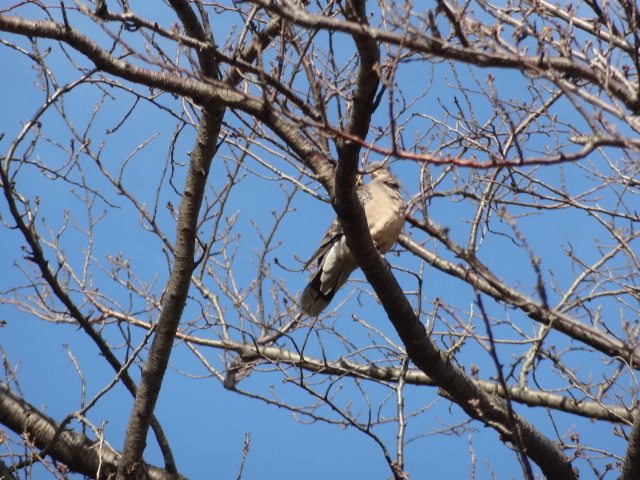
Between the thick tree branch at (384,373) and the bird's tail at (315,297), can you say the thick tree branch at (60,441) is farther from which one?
the bird's tail at (315,297)

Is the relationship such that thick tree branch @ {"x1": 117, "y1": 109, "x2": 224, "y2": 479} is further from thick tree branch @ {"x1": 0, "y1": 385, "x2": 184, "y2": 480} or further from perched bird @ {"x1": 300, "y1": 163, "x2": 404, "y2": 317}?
perched bird @ {"x1": 300, "y1": 163, "x2": 404, "y2": 317}

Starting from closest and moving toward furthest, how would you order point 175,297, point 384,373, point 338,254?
point 175,297, point 338,254, point 384,373

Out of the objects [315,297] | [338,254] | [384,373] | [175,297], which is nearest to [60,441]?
[175,297]

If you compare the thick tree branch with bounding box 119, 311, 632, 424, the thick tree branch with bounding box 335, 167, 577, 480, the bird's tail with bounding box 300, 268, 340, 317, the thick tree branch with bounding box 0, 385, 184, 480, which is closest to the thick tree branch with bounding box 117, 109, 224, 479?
the thick tree branch with bounding box 0, 385, 184, 480

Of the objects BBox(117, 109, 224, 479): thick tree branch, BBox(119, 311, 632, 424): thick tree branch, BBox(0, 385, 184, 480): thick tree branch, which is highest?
BBox(119, 311, 632, 424): thick tree branch

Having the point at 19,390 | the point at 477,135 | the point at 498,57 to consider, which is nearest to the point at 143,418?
the point at 19,390

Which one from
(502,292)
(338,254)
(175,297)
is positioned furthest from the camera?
(338,254)

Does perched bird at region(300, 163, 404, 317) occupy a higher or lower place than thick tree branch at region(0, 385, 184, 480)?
higher

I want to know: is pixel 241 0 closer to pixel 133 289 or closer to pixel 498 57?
pixel 498 57

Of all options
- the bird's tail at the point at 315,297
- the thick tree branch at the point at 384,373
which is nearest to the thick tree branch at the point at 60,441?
the thick tree branch at the point at 384,373

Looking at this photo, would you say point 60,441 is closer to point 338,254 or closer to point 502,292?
point 338,254

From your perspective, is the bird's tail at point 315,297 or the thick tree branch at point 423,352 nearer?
the thick tree branch at point 423,352

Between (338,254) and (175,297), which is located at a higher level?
(338,254)

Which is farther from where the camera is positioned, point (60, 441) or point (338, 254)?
point (338, 254)
